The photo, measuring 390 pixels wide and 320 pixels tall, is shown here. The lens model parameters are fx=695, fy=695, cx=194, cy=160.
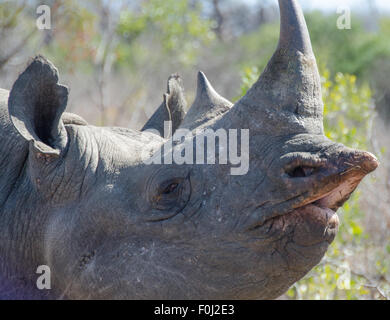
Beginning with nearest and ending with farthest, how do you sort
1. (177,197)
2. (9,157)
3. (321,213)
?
(321,213), (177,197), (9,157)

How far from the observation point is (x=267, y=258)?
9.08 ft

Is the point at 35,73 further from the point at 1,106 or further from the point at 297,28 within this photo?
the point at 297,28

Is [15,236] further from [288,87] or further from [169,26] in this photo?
[169,26]

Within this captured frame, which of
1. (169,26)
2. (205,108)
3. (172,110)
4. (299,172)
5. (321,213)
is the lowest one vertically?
(321,213)

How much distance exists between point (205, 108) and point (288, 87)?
58 centimetres

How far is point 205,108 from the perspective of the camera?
3.27 meters

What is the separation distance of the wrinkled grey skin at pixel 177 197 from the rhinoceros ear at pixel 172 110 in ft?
1.10

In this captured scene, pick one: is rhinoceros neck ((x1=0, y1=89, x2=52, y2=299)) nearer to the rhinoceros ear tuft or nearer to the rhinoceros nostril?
the rhinoceros ear tuft

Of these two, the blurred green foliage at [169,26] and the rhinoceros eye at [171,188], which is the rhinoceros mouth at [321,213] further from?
the blurred green foliage at [169,26]

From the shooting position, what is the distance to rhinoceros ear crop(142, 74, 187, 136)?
3.83 metres

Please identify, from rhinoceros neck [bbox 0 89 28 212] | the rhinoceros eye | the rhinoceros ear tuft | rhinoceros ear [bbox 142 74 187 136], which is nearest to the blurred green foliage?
rhinoceros ear [bbox 142 74 187 136]

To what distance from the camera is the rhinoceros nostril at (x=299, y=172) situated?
104 inches

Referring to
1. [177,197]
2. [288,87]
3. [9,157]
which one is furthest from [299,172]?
[9,157]

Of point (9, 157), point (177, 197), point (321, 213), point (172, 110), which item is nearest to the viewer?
point (321, 213)
